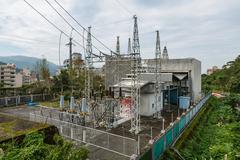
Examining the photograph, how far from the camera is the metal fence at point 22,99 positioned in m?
20.1

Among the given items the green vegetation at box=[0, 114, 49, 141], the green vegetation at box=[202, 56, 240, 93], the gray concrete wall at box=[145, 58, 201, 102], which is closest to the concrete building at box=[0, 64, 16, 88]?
the gray concrete wall at box=[145, 58, 201, 102]

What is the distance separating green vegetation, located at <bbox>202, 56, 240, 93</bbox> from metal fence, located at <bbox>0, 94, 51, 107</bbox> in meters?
37.0

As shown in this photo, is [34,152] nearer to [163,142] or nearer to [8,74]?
[163,142]

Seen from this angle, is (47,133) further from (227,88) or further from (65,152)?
(227,88)

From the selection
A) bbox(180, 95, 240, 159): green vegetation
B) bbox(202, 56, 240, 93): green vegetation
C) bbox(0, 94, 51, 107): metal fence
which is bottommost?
bbox(180, 95, 240, 159): green vegetation

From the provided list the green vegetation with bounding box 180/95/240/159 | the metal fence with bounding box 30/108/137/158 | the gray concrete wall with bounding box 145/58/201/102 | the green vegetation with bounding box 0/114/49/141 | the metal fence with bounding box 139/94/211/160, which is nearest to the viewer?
the green vegetation with bounding box 0/114/49/141

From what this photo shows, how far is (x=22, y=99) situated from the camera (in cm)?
2167

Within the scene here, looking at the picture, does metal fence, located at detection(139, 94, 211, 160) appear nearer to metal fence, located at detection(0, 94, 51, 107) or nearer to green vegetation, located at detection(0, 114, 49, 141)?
green vegetation, located at detection(0, 114, 49, 141)

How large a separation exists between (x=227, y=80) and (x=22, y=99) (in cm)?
4411

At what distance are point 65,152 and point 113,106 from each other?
30.5ft

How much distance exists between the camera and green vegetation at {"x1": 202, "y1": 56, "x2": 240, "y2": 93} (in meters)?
41.9

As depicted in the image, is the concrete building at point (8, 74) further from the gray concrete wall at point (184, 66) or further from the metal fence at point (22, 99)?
the gray concrete wall at point (184, 66)

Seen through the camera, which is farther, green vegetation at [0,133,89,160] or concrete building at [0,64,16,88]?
concrete building at [0,64,16,88]

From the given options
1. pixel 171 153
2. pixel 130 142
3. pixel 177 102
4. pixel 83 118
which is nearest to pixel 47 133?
pixel 130 142
